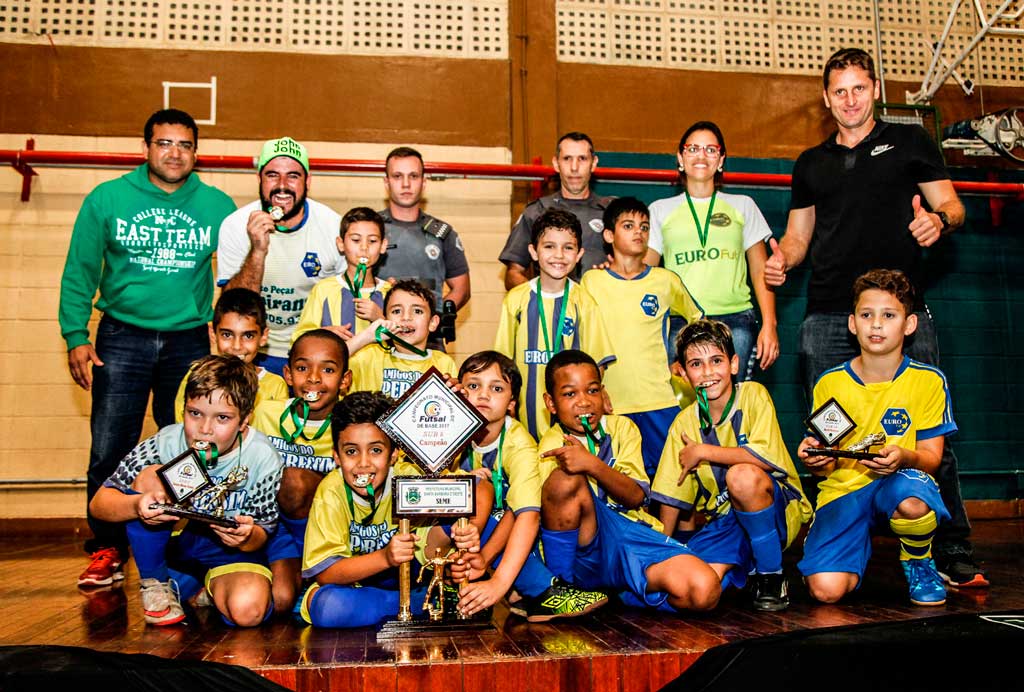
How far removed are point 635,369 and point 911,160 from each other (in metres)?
1.38

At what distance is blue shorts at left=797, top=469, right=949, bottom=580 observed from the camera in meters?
2.96

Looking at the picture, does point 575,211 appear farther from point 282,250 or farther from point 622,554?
point 622,554

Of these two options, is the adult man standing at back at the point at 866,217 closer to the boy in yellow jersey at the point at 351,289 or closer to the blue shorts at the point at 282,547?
the boy in yellow jersey at the point at 351,289

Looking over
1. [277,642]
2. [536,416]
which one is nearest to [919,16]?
[536,416]

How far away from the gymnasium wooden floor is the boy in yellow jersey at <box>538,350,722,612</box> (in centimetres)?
11

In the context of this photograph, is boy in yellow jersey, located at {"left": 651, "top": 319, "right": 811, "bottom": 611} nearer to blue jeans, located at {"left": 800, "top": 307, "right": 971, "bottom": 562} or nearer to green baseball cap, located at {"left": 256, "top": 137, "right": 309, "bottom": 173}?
blue jeans, located at {"left": 800, "top": 307, "right": 971, "bottom": 562}

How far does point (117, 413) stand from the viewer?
12.2 feet

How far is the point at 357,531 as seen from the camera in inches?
112

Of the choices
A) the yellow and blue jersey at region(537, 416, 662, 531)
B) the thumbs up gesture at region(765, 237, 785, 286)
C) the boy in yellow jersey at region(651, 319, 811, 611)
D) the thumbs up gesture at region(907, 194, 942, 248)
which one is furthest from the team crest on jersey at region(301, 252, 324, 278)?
the thumbs up gesture at region(907, 194, 942, 248)

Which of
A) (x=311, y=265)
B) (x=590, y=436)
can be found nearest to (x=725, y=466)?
(x=590, y=436)

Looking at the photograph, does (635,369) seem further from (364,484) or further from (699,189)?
(364,484)

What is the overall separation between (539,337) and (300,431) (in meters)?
1.07

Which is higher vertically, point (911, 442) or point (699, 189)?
point (699, 189)

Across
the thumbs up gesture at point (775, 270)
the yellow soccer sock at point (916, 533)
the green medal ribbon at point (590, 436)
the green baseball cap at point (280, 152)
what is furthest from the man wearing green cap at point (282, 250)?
the yellow soccer sock at point (916, 533)
